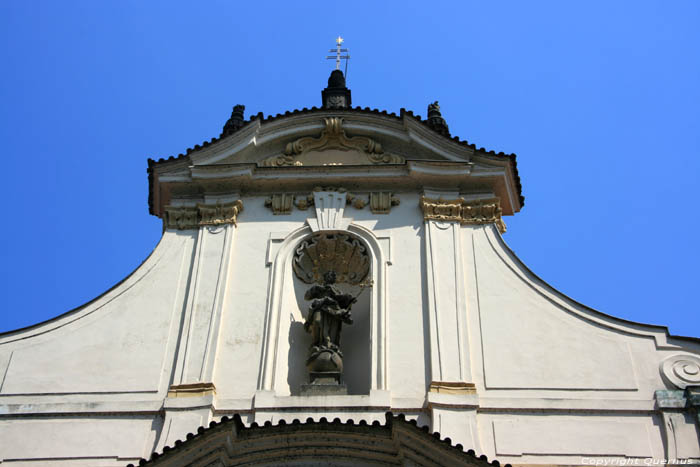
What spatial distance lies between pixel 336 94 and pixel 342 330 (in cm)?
487

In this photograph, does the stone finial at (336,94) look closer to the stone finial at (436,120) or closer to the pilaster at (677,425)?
the stone finial at (436,120)

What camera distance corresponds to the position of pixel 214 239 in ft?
36.0

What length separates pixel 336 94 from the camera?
14227 mm

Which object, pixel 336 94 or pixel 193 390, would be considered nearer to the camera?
pixel 193 390

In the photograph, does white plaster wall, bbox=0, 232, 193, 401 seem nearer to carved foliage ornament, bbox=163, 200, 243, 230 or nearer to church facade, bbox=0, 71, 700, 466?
church facade, bbox=0, 71, 700, 466

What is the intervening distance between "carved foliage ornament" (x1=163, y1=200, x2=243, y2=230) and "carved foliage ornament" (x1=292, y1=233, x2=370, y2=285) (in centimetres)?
95

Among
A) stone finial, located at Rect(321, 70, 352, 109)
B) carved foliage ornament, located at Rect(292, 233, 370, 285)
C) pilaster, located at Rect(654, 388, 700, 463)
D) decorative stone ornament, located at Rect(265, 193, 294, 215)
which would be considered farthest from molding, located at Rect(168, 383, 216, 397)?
stone finial, located at Rect(321, 70, 352, 109)

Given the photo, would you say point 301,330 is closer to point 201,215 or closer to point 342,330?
point 342,330

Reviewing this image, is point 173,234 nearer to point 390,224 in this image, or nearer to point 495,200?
point 390,224

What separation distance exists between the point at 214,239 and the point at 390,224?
6.85 ft

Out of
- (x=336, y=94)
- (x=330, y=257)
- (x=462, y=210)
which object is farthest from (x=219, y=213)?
(x=336, y=94)

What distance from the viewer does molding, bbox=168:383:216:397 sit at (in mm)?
→ 9359

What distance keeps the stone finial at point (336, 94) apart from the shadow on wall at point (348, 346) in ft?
13.3

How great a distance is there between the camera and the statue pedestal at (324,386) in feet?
30.9
